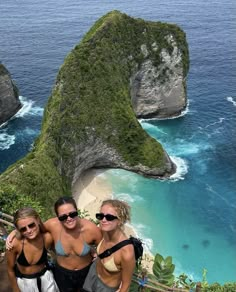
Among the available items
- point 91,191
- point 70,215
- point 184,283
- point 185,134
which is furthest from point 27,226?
point 185,134

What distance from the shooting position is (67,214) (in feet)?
29.8

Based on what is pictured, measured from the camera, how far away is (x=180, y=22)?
5187 inches

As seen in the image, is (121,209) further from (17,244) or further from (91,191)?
(91,191)

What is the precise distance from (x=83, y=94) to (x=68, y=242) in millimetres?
45101

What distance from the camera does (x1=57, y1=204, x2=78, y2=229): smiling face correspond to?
906 centimetres

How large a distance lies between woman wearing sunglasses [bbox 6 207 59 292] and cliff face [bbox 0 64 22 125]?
67.4 m

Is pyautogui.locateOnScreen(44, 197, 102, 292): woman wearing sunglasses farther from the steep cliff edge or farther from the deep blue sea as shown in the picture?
the deep blue sea

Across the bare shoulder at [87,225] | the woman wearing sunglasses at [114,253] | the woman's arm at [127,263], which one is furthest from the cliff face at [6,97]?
the woman's arm at [127,263]

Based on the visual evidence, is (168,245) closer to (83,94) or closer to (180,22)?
(83,94)

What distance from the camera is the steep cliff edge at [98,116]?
155 feet

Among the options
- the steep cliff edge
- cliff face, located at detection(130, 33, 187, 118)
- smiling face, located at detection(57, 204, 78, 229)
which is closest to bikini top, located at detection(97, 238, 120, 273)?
smiling face, located at detection(57, 204, 78, 229)

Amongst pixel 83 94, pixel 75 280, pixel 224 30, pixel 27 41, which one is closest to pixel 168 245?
pixel 83 94

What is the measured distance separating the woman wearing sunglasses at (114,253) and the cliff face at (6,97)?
6862cm

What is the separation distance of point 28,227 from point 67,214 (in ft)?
3.25
